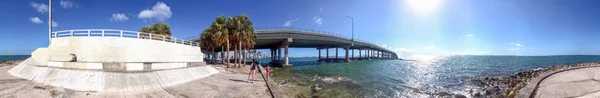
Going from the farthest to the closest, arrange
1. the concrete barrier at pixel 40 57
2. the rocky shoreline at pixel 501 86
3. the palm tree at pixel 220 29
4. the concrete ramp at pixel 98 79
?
1. the palm tree at pixel 220 29
2. the concrete barrier at pixel 40 57
3. the rocky shoreline at pixel 501 86
4. the concrete ramp at pixel 98 79

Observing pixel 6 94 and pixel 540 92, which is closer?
pixel 6 94

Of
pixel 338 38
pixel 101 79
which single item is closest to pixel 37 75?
pixel 101 79

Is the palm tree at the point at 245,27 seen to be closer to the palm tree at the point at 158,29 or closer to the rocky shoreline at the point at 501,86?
the palm tree at the point at 158,29

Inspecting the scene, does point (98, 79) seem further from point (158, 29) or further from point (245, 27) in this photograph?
point (158, 29)

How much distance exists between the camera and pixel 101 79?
11.8 m

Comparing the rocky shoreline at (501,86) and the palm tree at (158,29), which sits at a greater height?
the palm tree at (158,29)

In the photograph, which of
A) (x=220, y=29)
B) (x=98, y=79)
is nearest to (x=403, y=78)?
(x=220, y=29)

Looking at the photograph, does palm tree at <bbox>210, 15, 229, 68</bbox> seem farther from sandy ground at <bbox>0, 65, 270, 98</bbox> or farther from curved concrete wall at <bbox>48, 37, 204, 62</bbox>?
sandy ground at <bbox>0, 65, 270, 98</bbox>

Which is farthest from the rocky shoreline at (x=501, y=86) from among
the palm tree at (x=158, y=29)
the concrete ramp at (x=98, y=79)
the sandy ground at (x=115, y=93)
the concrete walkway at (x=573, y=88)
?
the palm tree at (x=158, y=29)

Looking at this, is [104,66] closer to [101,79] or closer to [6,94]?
[101,79]

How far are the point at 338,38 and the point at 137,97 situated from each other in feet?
210

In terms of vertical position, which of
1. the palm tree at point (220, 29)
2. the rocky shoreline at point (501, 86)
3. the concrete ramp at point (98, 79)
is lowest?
the rocky shoreline at point (501, 86)

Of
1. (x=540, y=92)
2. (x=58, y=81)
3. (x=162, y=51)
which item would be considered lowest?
(x=540, y=92)

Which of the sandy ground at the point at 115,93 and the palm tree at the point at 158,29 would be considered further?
the palm tree at the point at 158,29
